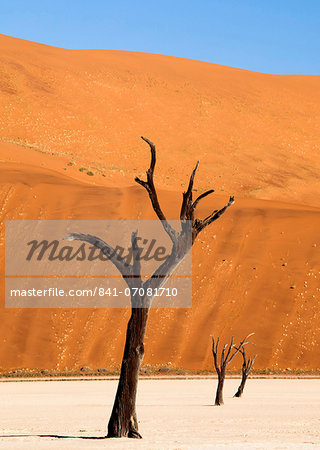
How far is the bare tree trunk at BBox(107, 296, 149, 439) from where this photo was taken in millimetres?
12758

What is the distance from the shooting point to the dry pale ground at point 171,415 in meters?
12.0

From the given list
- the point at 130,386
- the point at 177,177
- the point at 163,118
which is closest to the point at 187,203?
the point at 130,386

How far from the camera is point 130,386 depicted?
13.0m

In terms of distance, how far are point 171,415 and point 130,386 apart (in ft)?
18.5

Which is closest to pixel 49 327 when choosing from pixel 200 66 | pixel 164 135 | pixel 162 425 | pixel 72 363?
pixel 72 363

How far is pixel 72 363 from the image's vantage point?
3494 centimetres

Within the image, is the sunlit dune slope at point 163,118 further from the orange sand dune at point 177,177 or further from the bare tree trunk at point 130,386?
the bare tree trunk at point 130,386

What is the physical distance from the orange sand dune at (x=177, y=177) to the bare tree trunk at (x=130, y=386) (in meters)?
22.2

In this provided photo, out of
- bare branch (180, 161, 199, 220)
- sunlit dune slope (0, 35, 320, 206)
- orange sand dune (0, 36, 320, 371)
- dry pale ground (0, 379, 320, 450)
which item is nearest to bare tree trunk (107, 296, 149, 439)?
dry pale ground (0, 379, 320, 450)

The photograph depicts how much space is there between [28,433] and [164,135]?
66217 millimetres

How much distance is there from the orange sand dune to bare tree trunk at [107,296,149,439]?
2223cm

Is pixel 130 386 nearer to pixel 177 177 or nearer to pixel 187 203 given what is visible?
pixel 187 203

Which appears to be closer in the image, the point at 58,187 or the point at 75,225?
the point at 75,225

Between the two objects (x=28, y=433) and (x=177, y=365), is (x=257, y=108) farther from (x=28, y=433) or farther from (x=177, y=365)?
(x=28, y=433)
